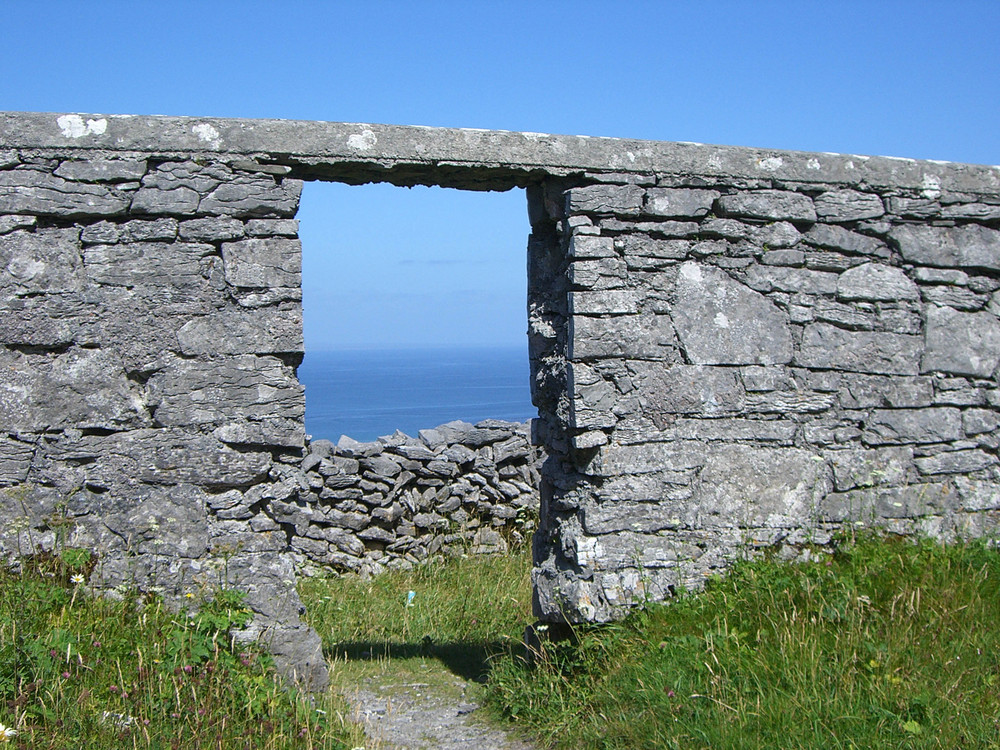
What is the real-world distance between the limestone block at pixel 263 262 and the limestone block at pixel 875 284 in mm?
2896

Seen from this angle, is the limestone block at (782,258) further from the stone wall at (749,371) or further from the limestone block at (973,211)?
the limestone block at (973,211)

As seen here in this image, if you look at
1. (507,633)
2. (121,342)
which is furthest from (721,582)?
(121,342)

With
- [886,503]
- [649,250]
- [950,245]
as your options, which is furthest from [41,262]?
[950,245]

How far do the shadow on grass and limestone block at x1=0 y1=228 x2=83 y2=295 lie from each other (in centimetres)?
277

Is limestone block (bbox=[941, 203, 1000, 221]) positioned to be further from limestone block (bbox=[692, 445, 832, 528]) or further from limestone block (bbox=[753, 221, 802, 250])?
limestone block (bbox=[692, 445, 832, 528])

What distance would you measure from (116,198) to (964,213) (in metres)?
4.49

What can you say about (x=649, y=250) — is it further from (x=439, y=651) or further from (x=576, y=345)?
(x=439, y=651)

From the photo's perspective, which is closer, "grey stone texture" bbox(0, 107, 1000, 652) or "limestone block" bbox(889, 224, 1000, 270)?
"grey stone texture" bbox(0, 107, 1000, 652)

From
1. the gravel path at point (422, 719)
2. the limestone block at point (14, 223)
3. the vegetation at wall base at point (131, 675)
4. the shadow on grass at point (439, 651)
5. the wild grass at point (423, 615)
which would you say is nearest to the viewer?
the vegetation at wall base at point (131, 675)

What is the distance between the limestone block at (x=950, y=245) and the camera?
4816 mm

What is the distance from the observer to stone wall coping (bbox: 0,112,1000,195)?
397 cm

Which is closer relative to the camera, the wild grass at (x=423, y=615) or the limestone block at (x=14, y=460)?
the limestone block at (x=14, y=460)

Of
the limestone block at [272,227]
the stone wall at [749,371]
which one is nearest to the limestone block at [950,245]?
the stone wall at [749,371]

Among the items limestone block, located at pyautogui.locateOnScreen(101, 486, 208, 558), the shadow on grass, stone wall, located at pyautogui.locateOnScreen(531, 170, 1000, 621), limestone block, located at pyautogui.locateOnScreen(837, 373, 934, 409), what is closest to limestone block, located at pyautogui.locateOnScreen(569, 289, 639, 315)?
stone wall, located at pyautogui.locateOnScreen(531, 170, 1000, 621)
